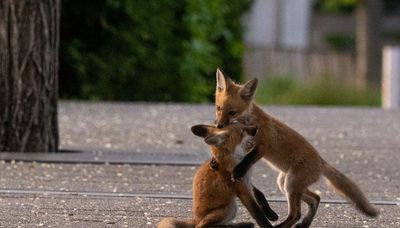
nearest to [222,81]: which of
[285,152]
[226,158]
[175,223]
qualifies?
[285,152]

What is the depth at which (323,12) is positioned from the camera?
45438 mm

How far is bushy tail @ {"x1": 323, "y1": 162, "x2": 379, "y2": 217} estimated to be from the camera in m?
8.20

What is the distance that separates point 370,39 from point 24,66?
74.0ft

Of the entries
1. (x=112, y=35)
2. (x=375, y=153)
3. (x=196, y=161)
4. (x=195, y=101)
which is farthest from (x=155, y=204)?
(x=195, y=101)

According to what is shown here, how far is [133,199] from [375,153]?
13.4ft

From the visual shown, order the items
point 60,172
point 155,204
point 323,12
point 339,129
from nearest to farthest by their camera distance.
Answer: point 155,204 → point 60,172 → point 339,129 → point 323,12

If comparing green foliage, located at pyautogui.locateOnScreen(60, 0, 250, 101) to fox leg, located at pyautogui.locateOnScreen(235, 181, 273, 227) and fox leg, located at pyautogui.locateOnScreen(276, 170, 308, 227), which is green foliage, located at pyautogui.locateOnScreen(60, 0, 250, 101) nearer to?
fox leg, located at pyautogui.locateOnScreen(276, 170, 308, 227)

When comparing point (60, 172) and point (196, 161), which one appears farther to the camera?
point (196, 161)

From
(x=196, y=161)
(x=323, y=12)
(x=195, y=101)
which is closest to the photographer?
(x=196, y=161)

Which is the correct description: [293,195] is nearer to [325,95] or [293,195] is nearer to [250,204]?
[250,204]

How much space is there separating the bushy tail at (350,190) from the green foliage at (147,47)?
34.3 ft

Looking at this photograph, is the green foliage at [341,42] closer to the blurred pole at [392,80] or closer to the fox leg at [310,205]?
the blurred pole at [392,80]

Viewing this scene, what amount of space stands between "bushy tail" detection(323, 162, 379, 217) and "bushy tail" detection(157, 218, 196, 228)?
111 cm

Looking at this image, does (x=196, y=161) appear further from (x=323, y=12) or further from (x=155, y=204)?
(x=323, y=12)
